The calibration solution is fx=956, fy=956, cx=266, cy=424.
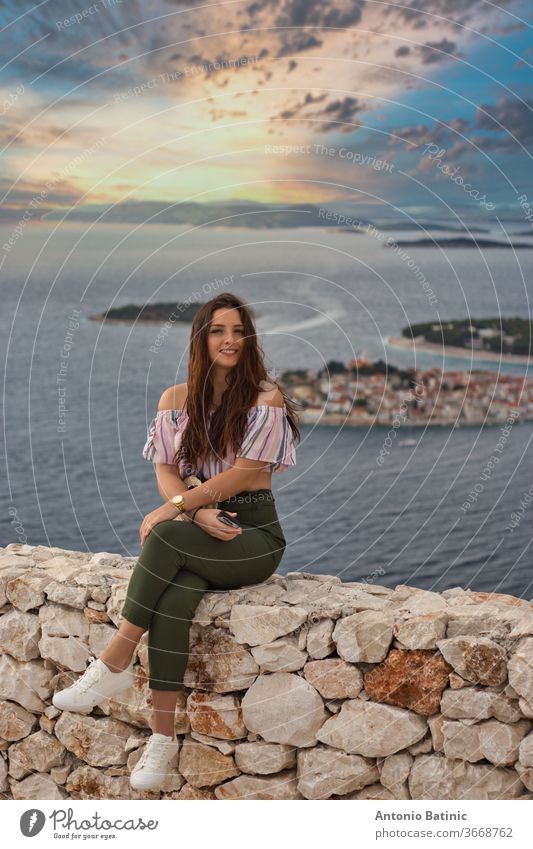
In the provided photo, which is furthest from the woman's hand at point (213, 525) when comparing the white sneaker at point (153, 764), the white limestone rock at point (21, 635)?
the white limestone rock at point (21, 635)

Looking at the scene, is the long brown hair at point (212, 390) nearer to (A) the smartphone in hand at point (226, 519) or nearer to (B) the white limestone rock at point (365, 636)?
(A) the smartphone in hand at point (226, 519)

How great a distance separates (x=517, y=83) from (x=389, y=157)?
2.69m

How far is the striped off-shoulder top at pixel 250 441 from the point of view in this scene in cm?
358

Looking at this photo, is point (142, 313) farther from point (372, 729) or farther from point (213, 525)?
point (372, 729)

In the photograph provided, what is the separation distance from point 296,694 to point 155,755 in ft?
1.87

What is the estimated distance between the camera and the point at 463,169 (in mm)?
14867

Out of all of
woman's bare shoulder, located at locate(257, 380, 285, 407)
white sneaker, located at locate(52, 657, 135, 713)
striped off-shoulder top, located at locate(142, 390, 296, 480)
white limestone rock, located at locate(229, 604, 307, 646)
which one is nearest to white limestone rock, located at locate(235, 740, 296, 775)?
white limestone rock, located at locate(229, 604, 307, 646)

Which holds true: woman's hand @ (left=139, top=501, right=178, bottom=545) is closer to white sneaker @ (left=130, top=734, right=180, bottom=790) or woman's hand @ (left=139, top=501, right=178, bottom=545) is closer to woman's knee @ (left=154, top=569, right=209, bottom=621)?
woman's knee @ (left=154, top=569, right=209, bottom=621)

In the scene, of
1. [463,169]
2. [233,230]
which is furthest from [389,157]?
[233,230]

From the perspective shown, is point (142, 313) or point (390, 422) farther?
point (142, 313)

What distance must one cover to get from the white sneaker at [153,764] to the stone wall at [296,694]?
11cm

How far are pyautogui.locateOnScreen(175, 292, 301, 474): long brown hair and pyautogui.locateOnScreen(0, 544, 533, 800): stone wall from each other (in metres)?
0.57

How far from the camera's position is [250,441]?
357 centimetres

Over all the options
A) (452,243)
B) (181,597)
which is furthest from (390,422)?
(181,597)
